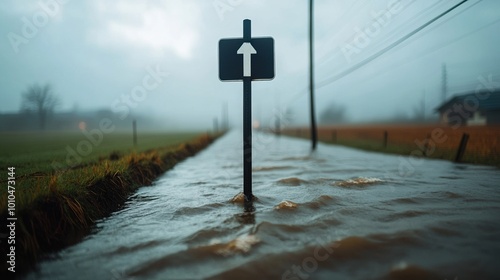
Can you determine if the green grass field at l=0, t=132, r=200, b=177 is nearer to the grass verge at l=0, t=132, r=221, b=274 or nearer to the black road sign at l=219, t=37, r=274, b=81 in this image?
the grass verge at l=0, t=132, r=221, b=274

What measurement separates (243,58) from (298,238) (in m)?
2.93

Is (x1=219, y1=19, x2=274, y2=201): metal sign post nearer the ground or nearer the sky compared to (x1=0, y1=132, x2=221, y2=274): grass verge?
nearer the sky

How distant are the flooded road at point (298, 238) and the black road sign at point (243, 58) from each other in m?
2.25

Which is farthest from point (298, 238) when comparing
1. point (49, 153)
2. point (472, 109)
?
point (472, 109)

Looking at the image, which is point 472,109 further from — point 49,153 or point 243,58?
point 49,153

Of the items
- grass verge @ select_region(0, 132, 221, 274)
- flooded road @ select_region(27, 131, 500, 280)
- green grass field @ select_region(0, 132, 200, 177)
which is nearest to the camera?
flooded road @ select_region(27, 131, 500, 280)

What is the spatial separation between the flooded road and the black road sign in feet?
7.38

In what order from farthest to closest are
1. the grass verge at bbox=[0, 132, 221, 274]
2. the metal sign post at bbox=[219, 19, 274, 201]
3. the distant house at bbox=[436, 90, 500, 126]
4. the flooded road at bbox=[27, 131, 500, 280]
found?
the distant house at bbox=[436, 90, 500, 126] < the metal sign post at bbox=[219, 19, 274, 201] < the grass verge at bbox=[0, 132, 221, 274] < the flooded road at bbox=[27, 131, 500, 280]

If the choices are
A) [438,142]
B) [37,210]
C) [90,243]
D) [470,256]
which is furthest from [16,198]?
[438,142]

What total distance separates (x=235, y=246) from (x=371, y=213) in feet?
7.40

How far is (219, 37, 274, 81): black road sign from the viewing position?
4.21m

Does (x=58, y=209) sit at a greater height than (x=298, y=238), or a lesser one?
greater

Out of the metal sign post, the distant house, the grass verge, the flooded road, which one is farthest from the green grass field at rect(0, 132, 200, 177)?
the distant house

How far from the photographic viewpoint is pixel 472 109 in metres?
40.5
